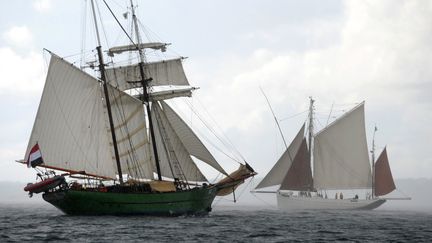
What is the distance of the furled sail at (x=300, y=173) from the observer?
94.4 meters

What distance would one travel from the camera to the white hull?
101688mm

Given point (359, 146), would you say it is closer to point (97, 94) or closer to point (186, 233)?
point (97, 94)

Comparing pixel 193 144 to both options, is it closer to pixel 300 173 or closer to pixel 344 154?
pixel 300 173

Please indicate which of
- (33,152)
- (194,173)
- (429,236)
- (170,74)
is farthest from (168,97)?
(429,236)

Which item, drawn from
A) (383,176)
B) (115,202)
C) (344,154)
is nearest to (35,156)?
(115,202)

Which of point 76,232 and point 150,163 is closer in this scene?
point 76,232

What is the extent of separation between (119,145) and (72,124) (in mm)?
6335

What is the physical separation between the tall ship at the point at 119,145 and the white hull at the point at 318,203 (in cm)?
3314

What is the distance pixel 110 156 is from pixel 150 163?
17.0ft

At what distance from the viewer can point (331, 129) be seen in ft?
320

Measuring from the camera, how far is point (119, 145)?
6569cm

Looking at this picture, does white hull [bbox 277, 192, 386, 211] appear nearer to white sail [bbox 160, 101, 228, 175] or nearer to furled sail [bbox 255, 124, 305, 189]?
furled sail [bbox 255, 124, 305, 189]

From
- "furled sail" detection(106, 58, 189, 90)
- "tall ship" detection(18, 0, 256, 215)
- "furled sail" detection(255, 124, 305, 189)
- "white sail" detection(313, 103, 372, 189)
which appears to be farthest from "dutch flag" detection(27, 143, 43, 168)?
"white sail" detection(313, 103, 372, 189)

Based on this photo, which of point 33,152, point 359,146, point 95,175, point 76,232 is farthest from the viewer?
point 359,146
